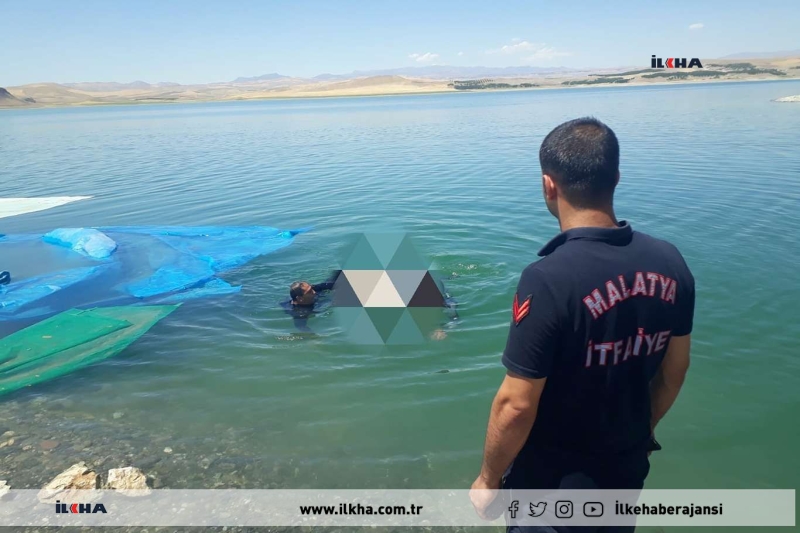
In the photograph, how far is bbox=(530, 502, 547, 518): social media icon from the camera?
7.37ft

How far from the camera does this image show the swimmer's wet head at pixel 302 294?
23.6 feet

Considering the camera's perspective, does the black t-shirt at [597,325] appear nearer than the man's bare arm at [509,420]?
Yes

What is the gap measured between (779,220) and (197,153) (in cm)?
2494

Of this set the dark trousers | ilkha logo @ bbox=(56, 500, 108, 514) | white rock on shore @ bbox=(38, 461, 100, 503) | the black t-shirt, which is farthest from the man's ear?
white rock on shore @ bbox=(38, 461, 100, 503)

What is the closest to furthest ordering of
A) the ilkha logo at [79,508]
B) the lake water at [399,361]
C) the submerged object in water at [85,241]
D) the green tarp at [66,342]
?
the ilkha logo at [79,508] → the lake water at [399,361] → the green tarp at [66,342] → the submerged object in water at [85,241]

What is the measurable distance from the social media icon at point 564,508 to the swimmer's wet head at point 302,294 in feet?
17.8

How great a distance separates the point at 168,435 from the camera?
5074mm

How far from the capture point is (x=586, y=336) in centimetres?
195

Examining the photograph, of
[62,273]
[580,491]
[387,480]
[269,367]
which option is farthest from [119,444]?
[62,273]

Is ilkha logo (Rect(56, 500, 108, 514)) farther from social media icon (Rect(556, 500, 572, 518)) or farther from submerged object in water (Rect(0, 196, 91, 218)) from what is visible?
submerged object in water (Rect(0, 196, 91, 218))

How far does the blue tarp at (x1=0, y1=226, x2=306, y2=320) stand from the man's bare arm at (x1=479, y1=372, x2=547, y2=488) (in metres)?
7.13

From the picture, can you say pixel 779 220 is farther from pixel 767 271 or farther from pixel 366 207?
pixel 366 207

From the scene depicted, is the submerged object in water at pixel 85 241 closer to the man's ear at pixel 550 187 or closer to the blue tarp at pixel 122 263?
the blue tarp at pixel 122 263

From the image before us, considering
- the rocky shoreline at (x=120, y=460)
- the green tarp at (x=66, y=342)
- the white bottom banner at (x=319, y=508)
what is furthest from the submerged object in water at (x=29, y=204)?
the white bottom banner at (x=319, y=508)
